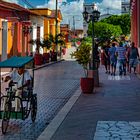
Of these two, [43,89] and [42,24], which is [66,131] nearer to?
[43,89]

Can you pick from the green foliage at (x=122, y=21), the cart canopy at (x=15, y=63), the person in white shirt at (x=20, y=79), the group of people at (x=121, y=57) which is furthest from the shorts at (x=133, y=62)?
the green foliage at (x=122, y=21)

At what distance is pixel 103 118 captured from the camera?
33.8 feet

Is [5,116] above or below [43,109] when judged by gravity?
above

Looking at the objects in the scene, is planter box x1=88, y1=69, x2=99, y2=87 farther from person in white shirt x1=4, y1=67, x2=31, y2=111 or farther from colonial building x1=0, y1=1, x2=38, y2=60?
colonial building x1=0, y1=1, x2=38, y2=60

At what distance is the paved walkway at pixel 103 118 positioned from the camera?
335 inches

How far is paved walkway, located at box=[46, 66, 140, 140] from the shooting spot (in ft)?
27.9

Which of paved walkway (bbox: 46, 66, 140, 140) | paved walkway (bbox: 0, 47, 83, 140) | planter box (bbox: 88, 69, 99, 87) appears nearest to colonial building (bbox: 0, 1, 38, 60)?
paved walkway (bbox: 0, 47, 83, 140)

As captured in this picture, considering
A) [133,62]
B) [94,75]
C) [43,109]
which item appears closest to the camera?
[43,109]

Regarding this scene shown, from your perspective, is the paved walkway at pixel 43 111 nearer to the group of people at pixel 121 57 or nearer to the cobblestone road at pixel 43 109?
the cobblestone road at pixel 43 109

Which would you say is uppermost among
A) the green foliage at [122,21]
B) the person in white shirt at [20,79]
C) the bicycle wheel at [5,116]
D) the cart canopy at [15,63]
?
the green foliage at [122,21]

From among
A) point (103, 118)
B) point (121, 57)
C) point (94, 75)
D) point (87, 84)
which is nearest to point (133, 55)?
point (121, 57)

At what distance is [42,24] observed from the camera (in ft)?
172

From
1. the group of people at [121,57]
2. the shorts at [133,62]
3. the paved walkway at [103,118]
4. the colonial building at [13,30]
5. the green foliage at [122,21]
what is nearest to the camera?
the paved walkway at [103,118]

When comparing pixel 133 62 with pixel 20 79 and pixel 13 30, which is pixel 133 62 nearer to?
pixel 13 30
